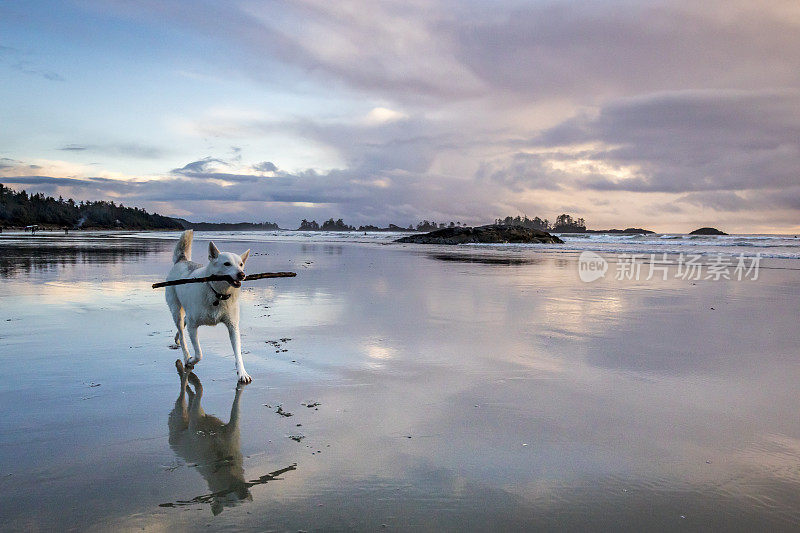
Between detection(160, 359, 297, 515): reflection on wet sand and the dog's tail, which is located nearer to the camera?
detection(160, 359, 297, 515): reflection on wet sand

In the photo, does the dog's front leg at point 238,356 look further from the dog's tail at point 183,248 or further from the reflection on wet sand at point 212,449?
the dog's tail at point 183,248

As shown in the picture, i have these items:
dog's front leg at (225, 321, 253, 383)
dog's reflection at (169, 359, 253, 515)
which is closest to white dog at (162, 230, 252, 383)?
dog's front leg at (225, 321, 253, 383)

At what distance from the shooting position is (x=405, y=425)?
171 inches

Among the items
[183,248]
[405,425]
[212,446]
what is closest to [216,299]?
[183,248]

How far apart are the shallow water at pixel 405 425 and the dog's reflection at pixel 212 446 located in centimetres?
2

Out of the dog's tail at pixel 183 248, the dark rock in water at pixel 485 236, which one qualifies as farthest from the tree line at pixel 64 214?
the dog's tail at pixel 183 248

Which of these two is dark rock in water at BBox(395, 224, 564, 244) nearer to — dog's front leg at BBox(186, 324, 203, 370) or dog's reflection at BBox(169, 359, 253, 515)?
dog's front leg at BBox(186, 324, 203, 370)

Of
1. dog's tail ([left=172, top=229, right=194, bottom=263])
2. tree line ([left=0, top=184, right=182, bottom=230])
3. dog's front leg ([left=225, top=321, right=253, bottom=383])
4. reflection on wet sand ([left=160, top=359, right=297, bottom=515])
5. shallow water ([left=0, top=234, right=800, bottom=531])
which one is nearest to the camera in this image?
shallow water ([left=0, top=234, right=800, bottom=531])

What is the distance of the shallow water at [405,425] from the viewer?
308 centimetres

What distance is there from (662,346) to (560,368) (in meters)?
2.25

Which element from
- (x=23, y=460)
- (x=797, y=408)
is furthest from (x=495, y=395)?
(x=23, y=460)

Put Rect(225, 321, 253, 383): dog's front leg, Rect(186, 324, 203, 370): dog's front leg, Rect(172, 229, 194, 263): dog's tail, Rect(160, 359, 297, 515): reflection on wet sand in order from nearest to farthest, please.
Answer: Rect(160, 359, 297, 515): reflection on wet sand, Rect(225, 321, 253, 383): dog's front leg, Rect(186, 324, 203, 370): dog's front leg, Rect(172, 229, 194, 263): dog's tail

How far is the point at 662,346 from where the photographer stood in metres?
7.46

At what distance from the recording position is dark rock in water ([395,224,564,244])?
59750 millimetres
